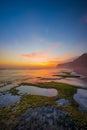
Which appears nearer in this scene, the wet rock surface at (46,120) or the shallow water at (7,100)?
the wet rock surface at (46,120)

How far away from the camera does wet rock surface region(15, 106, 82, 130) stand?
8.87m

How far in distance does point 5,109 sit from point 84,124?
908 centimetres

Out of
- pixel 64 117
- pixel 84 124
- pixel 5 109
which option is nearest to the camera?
pixel 84 124

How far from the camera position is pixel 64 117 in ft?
32.7

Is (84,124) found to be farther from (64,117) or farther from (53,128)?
(53,128)

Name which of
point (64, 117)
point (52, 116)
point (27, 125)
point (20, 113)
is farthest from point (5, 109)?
point (64, 117)

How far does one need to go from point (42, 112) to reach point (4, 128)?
159 inches

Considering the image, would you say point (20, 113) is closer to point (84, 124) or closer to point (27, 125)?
point (27, 125)

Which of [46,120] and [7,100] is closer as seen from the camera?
[46,120]

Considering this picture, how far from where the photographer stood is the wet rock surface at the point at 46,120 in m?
8.87

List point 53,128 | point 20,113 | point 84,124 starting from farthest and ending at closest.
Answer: point 20,113 < point 84,124 < point 53,128

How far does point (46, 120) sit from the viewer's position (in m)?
9.62

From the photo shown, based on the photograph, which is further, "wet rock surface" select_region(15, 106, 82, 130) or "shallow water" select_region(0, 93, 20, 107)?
"shallow water" select_region(0, 93, 20, 107)

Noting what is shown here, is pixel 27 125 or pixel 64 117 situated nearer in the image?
pixel 27 125
